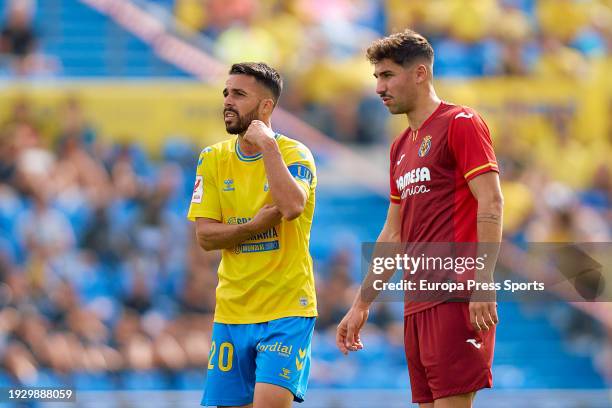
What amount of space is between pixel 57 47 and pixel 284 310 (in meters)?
11.3

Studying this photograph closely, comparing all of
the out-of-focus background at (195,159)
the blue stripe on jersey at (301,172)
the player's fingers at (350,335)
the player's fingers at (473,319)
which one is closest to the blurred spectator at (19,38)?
the out-of-focus background at (195,159)

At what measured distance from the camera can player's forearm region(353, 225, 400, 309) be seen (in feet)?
18.8

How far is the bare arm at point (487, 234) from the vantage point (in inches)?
196

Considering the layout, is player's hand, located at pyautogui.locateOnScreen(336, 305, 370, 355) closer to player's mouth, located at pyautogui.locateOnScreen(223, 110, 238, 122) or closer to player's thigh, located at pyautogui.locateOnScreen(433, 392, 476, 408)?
player's thigh, located at pyautogui.locateOnScreen(433, 392, 476, 408)

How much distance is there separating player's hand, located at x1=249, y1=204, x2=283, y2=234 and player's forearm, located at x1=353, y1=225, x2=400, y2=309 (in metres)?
0.60

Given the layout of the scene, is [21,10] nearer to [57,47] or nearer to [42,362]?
[57,47]

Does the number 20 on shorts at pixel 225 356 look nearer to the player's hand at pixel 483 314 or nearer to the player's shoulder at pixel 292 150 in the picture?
the player's shoulder at pixel 292 150

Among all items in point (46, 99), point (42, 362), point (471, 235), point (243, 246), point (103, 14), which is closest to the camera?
point (471, 235)

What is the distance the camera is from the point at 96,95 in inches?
601

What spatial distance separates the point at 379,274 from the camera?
5.80 metres

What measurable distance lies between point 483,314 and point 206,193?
5.53 ft

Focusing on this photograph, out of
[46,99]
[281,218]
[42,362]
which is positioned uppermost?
[46,99]

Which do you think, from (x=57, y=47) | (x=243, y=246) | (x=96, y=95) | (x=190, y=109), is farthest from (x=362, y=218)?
(x=243, y=246)

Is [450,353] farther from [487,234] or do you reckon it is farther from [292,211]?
[292,211]
